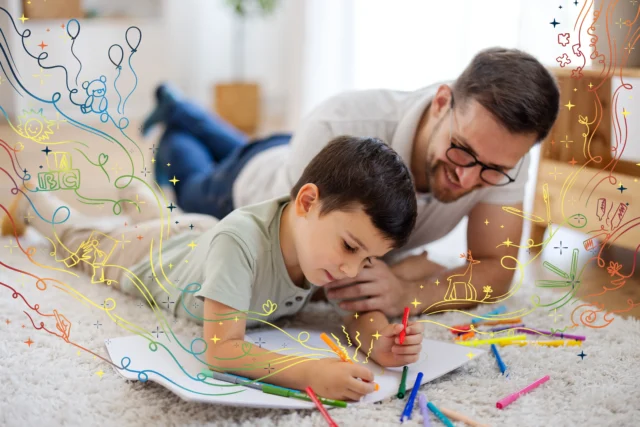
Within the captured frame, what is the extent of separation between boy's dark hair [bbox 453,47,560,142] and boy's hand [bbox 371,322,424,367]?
35 centimetres

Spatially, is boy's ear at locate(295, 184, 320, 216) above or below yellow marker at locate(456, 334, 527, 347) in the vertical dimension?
above

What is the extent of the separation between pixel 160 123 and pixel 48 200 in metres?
0.71

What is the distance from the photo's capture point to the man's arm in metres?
1.22

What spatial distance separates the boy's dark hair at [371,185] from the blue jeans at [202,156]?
0.71m

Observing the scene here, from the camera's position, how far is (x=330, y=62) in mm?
2633

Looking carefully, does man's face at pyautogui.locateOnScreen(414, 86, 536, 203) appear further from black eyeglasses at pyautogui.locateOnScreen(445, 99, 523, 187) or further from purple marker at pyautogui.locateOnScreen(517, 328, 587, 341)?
purple marker at pyautogui.locateOnScreen(517, 328, 587, 341)

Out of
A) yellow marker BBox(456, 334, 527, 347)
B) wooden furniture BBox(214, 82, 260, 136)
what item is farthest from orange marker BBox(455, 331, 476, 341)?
wooden furniture BBox(214, 82, 260, 136)

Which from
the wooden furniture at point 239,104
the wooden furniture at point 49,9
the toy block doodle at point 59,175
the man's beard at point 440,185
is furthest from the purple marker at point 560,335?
the wooden furniture at point 239,104

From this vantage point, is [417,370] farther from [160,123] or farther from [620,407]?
[160,123]

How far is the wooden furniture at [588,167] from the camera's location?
1113 millimetres

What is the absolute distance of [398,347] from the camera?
1015mm

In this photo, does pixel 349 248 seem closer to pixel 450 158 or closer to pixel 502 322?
pixel 450 158

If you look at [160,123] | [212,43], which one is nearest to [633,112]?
[160,123]

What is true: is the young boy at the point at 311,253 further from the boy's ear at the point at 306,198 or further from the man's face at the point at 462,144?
the man's face at the point at 462,144
